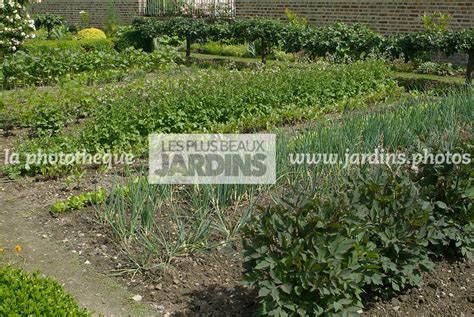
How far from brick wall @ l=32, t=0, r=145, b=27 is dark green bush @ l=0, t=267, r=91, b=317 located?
21.1 m

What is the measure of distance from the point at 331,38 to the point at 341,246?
33.5ft

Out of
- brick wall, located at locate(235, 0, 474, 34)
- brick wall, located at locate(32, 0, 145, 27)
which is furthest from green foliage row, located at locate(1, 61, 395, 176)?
brick wall, located at locate(32, 0, 145, 27)

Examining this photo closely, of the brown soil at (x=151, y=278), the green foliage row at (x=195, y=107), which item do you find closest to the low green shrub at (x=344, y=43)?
the green foliage row at (x=195, y=107)

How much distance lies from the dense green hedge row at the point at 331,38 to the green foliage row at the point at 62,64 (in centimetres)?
284

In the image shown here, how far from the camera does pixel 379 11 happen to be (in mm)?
15344

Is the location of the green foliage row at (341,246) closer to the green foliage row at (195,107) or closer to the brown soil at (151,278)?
the brown soil at (151,278)

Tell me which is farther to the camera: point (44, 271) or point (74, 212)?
point (74, 212)

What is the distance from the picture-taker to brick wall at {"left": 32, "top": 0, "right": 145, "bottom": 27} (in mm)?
23297

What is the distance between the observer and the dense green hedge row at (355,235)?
2.68 metres

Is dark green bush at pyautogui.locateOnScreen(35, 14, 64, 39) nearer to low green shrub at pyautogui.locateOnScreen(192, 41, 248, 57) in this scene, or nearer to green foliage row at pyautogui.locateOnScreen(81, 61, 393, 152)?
low green shrub at pyautogui.locateOnScreen(192, 41, 248, 57)

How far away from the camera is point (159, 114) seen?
6441mm

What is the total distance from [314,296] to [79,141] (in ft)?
12.4

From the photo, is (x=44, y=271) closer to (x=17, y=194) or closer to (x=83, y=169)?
(x=17, y=194)

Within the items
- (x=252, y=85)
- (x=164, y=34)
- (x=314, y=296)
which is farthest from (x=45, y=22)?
(x=314, y=296)
